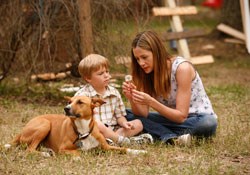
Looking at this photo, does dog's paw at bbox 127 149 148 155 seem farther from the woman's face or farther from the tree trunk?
the tree trunk

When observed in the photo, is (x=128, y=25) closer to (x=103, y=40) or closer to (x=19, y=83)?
(x=103, y=40)

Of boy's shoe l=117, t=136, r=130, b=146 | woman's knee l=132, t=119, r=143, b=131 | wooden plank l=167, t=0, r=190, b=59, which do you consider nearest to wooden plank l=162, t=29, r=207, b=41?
wooden plank l=167, t=0, r=190, b=59

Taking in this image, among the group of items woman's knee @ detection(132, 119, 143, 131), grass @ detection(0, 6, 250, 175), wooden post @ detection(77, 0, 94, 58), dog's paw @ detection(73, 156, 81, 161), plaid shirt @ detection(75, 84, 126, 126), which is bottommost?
grass @ detection(0, 6, 250, 175)

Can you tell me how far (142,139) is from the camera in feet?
18.3

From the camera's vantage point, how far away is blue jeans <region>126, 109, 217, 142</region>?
5520mm

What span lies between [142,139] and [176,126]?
36 cm

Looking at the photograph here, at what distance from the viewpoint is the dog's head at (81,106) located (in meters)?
4.89

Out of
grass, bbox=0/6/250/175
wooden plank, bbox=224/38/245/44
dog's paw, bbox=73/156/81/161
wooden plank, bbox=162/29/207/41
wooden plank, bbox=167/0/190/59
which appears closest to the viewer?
grass, bbox=0/6/250/175

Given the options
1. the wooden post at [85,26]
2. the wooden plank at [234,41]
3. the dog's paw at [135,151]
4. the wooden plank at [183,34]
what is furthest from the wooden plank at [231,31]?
the dog's paw at [135,151]

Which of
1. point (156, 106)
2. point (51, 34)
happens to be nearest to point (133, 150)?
point (156, 106)

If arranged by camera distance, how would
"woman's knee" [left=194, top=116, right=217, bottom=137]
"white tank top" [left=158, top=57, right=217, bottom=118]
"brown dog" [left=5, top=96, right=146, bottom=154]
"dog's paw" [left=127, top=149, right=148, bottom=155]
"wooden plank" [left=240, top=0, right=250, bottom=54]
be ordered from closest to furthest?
"brown dog" [left=5, top=96, right=146, bottom=154]
"dog's paw" [left=127, top=149, right=148, bottom=155]
"woman's knee" [left=194, top=116, right=217, bottom=137]
"white tank top" [left=158, top=57, right=217, bottom=118]
"wooden plank" [left=240, top=0, right=250, bottom=54]

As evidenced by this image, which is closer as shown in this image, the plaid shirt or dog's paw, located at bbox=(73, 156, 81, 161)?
dog's paw, located at bbox=(73, 156, 81, 161)

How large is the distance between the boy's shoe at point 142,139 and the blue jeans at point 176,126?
107 mm

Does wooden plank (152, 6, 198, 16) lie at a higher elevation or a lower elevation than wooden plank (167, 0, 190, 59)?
higher
